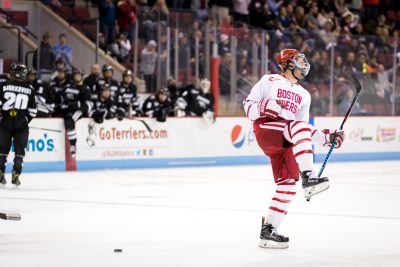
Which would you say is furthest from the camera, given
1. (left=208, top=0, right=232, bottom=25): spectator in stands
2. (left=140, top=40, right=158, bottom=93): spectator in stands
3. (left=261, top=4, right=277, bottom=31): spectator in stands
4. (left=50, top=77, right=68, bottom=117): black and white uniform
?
(left=261, top=4, right=277, bottom=31): spectator in stands

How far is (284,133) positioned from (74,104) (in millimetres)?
9070

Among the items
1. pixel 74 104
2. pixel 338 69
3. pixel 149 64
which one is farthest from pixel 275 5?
pixel 74 104

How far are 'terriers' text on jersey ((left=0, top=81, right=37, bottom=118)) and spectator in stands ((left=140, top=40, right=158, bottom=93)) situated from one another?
18.2 feet

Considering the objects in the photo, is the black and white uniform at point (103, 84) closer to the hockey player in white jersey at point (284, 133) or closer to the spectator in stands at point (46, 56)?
the spectator in stands at point (46, 56)

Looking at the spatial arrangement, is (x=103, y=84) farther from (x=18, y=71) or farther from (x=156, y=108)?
(x=18, y=71)

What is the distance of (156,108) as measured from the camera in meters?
17.7

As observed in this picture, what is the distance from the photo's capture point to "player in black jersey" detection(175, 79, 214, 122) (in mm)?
18094

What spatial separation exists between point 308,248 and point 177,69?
1139cm

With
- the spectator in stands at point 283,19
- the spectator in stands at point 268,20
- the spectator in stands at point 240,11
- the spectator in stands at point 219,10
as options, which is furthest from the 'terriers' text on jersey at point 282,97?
the spectator in stands at point 283,19

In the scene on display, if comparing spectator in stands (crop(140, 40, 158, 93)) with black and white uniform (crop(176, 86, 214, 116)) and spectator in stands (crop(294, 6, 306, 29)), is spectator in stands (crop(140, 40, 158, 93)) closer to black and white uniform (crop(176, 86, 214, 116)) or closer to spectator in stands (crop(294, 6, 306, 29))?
black and white uniform (crop(176, 86, 214, 116))

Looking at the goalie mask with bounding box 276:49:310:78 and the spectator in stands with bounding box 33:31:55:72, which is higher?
the spectator in stands with bounding box 33:31:55:72

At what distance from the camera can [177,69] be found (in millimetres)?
18719

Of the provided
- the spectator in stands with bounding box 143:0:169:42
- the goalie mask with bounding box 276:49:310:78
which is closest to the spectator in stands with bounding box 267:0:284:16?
the spectator in stands with bounding box 143:0:169:42

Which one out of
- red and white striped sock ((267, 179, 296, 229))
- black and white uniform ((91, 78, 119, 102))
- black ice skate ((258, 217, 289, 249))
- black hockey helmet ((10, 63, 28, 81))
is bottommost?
black ice skate ((258, 217, 289, 249))
